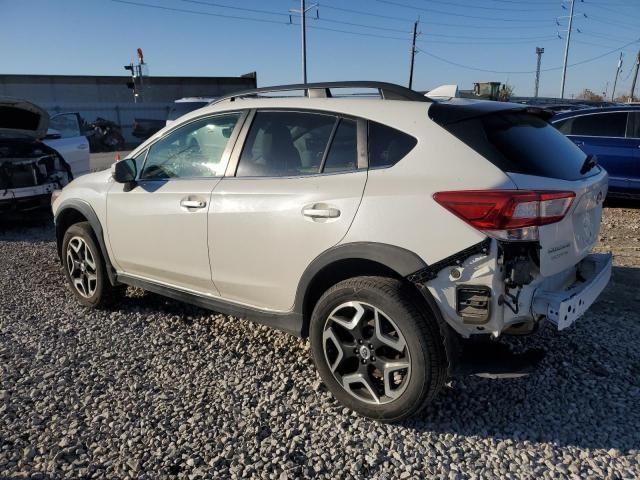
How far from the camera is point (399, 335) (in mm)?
2756

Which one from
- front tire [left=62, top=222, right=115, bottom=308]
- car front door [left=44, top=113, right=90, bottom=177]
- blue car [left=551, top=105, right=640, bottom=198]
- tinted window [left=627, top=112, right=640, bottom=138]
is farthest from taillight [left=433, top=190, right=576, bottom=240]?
car front door [left=44, top=113, right=90, bottom=177]

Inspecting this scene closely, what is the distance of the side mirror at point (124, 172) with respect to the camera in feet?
13.1

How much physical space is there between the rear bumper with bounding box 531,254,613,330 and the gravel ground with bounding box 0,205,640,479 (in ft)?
2.22

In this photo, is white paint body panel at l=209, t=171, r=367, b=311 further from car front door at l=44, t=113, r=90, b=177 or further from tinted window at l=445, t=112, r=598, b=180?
car front door at l=44, t=113, r=90, b=177

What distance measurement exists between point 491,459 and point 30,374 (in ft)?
9.59

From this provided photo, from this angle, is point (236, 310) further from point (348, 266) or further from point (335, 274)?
point (348, 266)

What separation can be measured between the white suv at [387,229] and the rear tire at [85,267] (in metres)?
1.02

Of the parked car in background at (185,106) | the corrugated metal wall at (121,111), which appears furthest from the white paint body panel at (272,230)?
the corrugated metal wall at (121,111)

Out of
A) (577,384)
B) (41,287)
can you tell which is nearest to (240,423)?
(577,384)

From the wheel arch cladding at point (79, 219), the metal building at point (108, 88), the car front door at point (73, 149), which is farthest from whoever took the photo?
the metal building at point (108, 88)

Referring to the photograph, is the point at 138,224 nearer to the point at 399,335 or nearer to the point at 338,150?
the point at 338,150

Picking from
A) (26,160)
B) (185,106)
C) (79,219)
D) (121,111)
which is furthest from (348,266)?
(121,111)

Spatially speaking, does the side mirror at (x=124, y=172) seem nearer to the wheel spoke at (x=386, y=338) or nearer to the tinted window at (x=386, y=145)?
the tinted window at (x=386, y=145)

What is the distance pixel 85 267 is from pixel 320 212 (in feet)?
8.84
